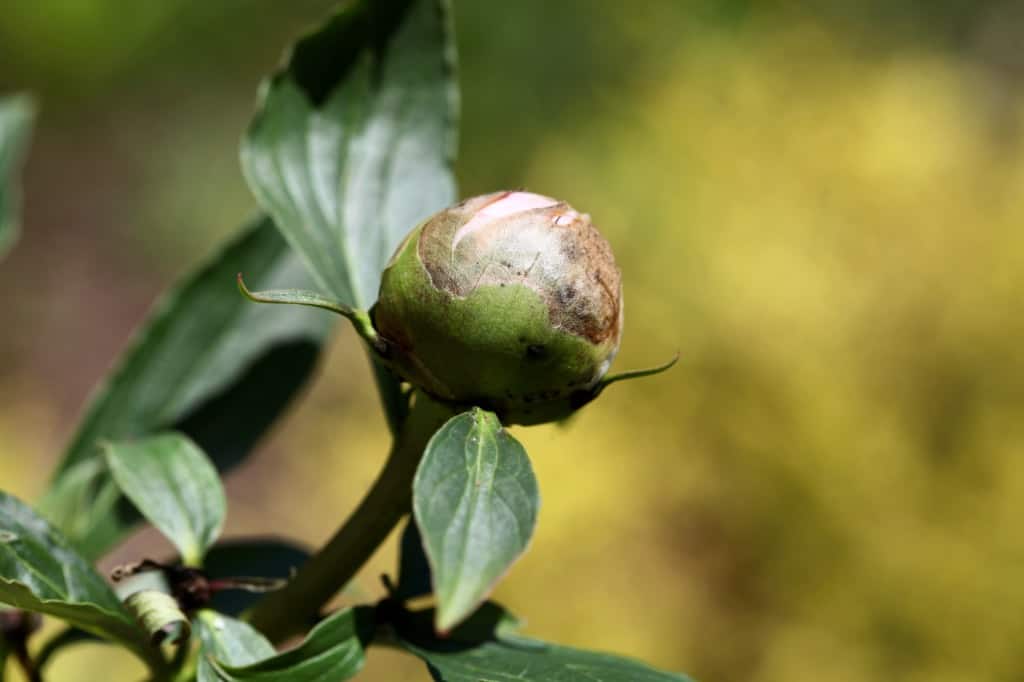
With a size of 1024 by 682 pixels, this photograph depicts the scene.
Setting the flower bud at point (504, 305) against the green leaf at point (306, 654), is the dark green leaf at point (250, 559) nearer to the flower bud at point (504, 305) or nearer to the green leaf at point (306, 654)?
the green leaf at point (306, 654)

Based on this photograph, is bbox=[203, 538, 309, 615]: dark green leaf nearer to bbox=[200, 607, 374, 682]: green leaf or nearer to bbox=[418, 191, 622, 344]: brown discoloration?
bbox=[200, 607, 374, 682]: green leaf

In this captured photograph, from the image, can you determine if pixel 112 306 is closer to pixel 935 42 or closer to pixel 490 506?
pixel 935 42

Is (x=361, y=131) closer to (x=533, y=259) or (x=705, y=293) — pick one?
(x=533, y=259)

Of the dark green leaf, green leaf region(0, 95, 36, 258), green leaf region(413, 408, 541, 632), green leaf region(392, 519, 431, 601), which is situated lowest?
the dark green leaf

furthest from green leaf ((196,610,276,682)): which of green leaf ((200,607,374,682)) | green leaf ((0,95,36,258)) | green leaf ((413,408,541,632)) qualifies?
green leaf ((0,95,36,258))

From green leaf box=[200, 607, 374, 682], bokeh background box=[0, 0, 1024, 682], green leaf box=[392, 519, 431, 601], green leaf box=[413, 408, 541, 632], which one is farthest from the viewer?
bokeh background box=[0, 0, 1024, 682]

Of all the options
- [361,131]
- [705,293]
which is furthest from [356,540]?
[705,293]
